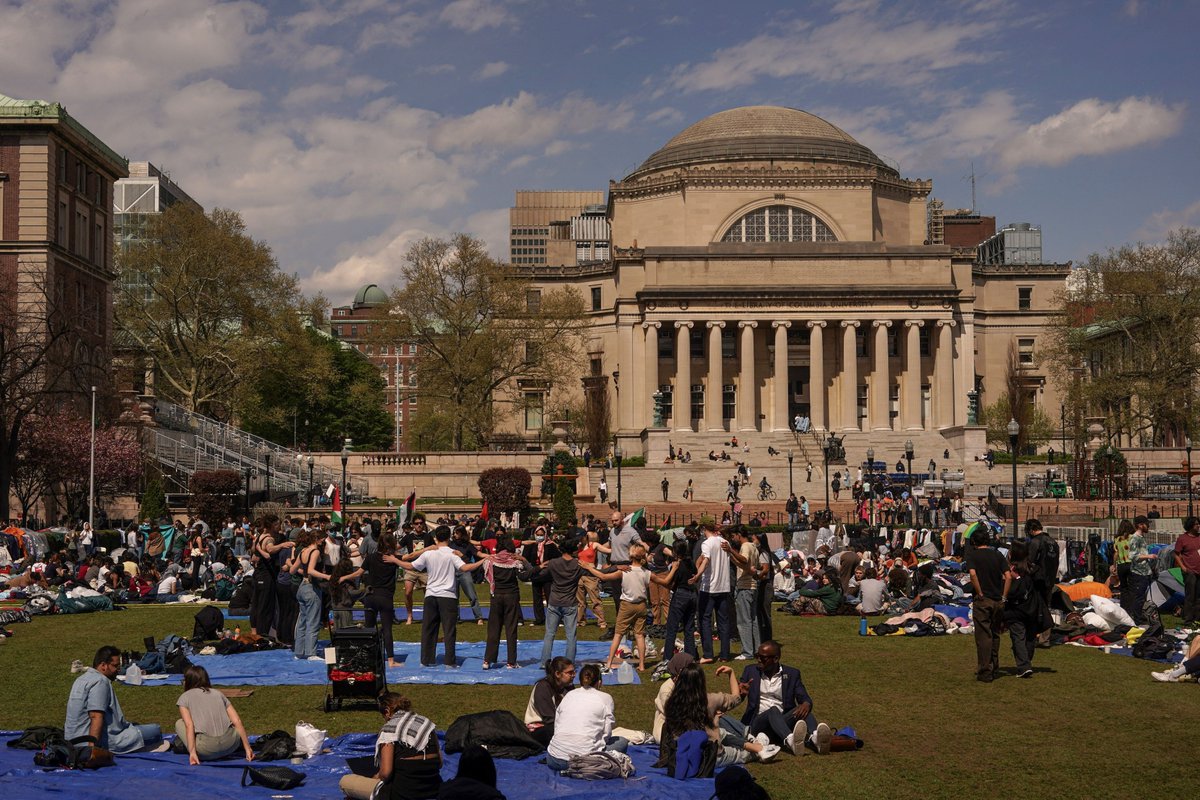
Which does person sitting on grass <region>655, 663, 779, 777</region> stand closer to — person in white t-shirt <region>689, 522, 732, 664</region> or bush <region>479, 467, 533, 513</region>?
person in white t-shirt <region>689, 522, 732, 664</region>

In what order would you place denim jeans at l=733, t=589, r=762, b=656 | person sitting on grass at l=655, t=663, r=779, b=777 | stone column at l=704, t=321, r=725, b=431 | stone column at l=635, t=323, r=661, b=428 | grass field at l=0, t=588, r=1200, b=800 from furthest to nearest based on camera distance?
stone column at l=635, t=323, r=661, b=428
stone column at l=704, t=321, r=725, b=431
denim jeans at l=733, t=589, r=762, b=656
person sitting on grass at l=655, t=663, r=779, b=777
grass field at l=0, t=588, r=1200, b=800

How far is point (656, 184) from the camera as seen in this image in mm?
92375

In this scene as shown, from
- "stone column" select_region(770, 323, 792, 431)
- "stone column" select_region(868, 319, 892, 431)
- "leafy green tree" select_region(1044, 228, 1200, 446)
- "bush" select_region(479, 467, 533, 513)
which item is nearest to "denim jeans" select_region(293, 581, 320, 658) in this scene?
"bush" select_region(479, 467, 533, 513)

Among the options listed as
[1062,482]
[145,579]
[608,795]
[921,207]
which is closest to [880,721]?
[608,795]

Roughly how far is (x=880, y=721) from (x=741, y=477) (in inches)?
1843

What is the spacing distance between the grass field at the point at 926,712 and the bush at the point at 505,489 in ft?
90.6

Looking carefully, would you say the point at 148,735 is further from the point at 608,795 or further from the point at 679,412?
the point at 679,412

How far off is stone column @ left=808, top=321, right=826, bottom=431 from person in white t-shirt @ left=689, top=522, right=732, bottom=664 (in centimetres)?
6373

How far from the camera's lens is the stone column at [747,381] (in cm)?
8175

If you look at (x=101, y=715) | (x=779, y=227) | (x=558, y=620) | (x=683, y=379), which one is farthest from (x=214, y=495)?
(x=779, y=227)

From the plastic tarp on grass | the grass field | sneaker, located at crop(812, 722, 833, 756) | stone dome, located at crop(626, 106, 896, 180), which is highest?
stone dome, located at crop(626, 106, 896, 180)

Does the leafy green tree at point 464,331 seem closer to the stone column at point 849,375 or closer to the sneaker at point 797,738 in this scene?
the stone column at point 849,375

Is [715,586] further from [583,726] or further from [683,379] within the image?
[683,379]

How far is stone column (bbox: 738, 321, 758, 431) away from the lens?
81750mm
